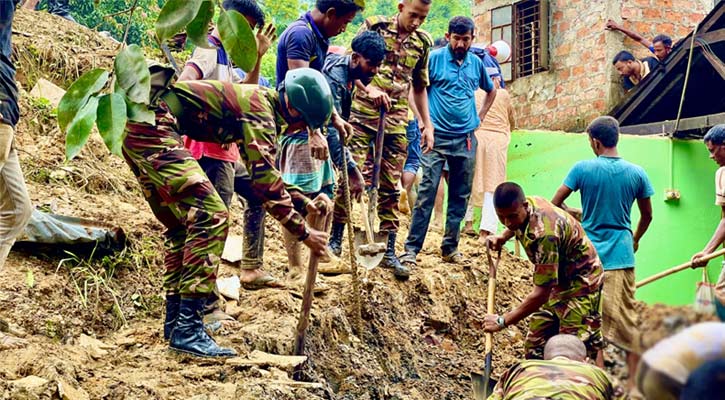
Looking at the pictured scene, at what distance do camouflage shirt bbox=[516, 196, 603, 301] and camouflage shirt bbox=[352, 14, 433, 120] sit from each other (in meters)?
1.78

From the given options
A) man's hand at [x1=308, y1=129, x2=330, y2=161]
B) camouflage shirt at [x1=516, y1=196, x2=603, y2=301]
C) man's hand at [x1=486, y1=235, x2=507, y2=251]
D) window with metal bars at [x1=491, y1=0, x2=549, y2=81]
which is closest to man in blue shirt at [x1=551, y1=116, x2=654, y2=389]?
man's hand at [x1=486, y1=235, x2=507, y2=251]

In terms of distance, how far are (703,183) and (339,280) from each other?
210 inches

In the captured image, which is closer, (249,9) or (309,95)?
(309,95)

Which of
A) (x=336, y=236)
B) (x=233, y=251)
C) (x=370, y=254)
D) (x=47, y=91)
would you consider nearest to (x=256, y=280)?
(x=233, y=251)

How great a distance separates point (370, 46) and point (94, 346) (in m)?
2.62

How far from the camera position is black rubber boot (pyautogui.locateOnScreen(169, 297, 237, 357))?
4512 millimetres

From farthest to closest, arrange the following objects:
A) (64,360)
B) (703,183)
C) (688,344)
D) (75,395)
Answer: (703,183)
(64,360)
(75,395)
(688,344)

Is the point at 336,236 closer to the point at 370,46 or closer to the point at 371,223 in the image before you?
the point at 371,223

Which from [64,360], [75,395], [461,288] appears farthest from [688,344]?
[461,288]

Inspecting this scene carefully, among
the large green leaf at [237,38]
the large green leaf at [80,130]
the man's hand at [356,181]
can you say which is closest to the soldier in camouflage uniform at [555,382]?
the large green leaf at [237,38]

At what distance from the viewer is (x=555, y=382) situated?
3.61 m

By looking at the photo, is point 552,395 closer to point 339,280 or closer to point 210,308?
point 210,308

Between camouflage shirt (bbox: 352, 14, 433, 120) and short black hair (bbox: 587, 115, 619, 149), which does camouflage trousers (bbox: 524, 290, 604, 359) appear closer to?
short black hair (bbox: 587, 115, 619, 149)

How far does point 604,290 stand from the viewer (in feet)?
20.7
